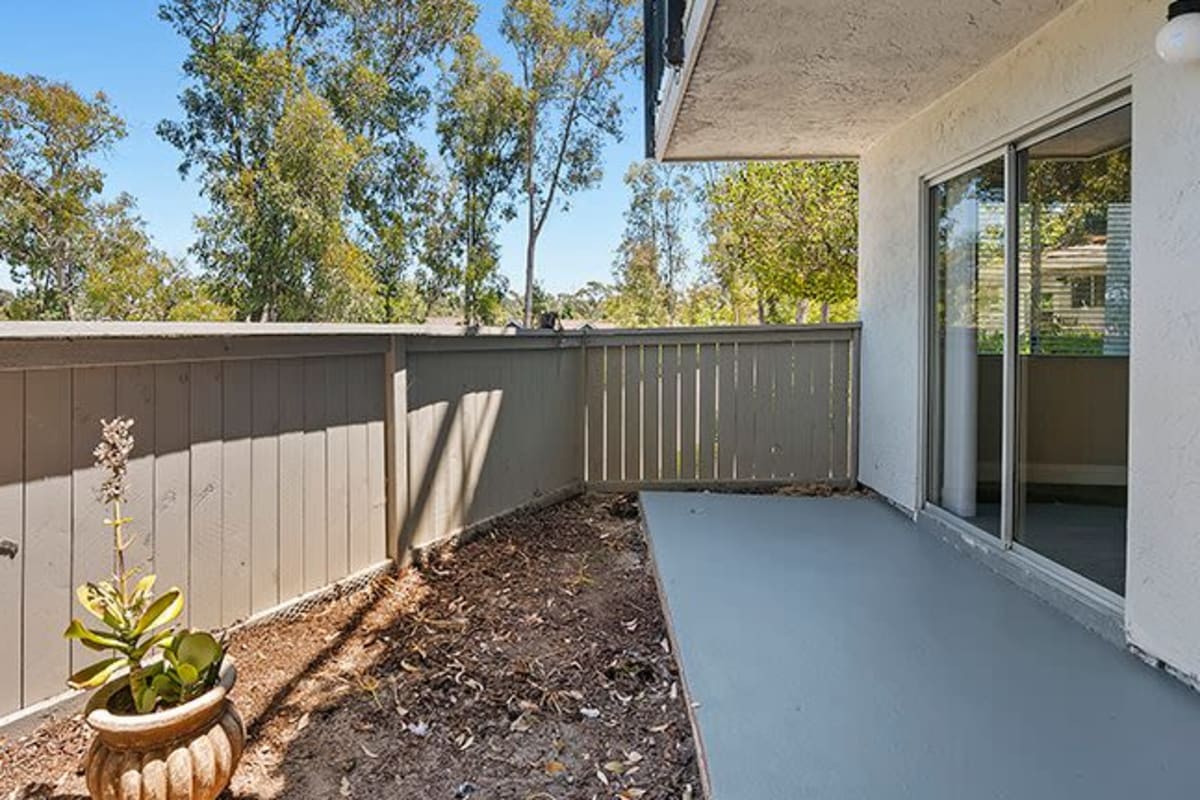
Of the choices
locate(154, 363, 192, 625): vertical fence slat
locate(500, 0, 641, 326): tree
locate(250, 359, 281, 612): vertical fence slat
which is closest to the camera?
locate(154, 363, 192, 625): vertical fence slat

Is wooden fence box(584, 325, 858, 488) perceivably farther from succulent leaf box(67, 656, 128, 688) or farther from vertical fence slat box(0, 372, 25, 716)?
succulent leaf box(67, 656, 128, 688)

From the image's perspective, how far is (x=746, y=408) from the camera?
5.55 metres

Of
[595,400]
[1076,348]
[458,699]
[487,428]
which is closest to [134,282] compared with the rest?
[595,400]

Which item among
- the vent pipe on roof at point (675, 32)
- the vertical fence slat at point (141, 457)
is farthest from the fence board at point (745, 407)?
the vertical fence slat at point (141, 457)

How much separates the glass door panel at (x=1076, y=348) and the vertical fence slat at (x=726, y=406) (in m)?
2.38

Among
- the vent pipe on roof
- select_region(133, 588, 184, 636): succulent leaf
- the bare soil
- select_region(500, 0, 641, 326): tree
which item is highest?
select_region(500, 0, 641, 326): tree

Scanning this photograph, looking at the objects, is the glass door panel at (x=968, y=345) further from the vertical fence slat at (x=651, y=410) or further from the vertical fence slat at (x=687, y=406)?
the vertical fence slat at (x=651, y=410)

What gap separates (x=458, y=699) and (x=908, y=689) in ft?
4.61

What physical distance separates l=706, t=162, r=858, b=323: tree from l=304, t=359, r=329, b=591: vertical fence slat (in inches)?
235

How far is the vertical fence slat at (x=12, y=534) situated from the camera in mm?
2090

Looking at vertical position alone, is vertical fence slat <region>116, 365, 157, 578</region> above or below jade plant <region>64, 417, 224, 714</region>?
above

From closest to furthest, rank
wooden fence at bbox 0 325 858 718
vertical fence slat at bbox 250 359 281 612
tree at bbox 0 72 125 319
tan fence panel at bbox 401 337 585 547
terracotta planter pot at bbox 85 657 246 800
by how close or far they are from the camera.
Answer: terracotta planter pot at bbox 85 657 246 800, wooden fence at bbox 0 325 858 718, vertical fence slat at bbox 250 359 281 612, tan fence panel at bbox 401 337 585 547, tree at bbox 0 72 125 319

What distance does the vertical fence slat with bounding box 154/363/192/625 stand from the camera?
255 cm

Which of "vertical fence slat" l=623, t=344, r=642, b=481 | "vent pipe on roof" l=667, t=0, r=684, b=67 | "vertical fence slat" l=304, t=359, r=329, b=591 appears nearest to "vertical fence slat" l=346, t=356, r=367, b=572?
"vertical fence slat" l=304, t=359, r=329, b=591
